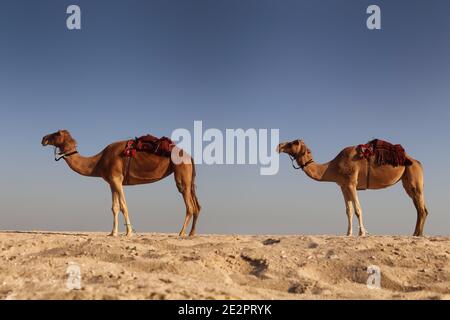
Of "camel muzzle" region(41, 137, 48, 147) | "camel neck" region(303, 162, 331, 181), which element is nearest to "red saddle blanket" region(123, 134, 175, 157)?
"camel muzzle" region(41, 137, 48, 147)

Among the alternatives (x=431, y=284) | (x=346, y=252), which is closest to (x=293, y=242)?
(x=346, y=252)

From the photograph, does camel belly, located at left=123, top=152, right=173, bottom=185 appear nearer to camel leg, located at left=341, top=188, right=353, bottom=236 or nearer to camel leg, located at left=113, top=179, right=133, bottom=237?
camel leg, located at left=113, top=179, right=133, bottom=237

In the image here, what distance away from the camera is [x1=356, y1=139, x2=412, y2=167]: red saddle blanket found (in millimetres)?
13562

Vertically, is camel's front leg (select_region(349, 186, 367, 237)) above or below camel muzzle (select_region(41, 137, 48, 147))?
below

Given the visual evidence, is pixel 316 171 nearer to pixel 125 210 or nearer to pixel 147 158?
pixel 147 158

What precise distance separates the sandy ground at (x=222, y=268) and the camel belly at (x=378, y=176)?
3.95 meters

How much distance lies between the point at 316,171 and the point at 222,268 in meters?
6.94

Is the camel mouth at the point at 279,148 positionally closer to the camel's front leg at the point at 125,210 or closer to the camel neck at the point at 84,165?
the camel's front leg at the point at 125,210

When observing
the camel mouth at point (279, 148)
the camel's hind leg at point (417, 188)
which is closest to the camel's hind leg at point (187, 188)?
the camel mouth at point (279, 148)

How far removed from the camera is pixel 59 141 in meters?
13.2

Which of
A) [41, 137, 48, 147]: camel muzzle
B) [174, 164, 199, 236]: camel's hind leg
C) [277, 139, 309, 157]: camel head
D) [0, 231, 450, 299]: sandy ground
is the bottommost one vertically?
[0, 231, 450, 299]: sandy ground

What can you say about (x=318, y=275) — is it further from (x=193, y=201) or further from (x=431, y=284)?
(x=193, y=201)

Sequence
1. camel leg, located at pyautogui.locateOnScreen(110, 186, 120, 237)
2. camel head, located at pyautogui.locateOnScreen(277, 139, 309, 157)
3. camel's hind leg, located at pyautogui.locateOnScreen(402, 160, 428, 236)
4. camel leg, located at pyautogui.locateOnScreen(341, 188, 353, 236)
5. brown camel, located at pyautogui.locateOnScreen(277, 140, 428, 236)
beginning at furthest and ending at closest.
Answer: camel head, located at pyautogui.locateOnScreen(277, 139, 309, 157) → camel's hind leg, located at pyautogui.locateOnScreen(402, 160, 428, 236) → brown camel, located at pyautogui.locateOnScreen(277, 140, 428, 236) → camel leg, located at pyautogui.locateOnScreen(341, 188, 353, 236) → camel leg, located at pyautogui.locateOnScreen(110, 186, 120, 237)

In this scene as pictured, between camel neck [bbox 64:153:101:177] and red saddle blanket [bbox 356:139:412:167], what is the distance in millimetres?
7417
